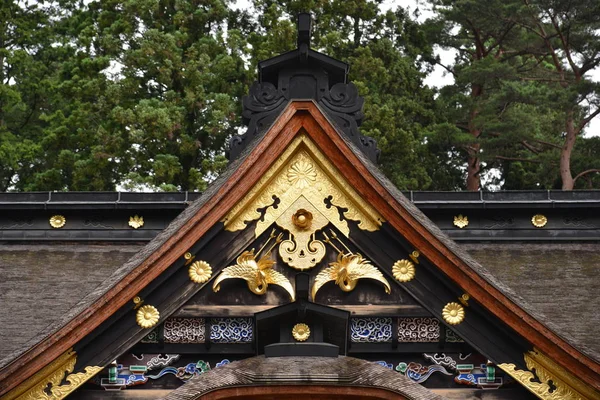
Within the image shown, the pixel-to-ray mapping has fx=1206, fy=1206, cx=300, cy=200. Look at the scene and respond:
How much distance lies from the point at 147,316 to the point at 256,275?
79cm

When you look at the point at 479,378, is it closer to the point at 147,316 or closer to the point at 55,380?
the point at 147,316

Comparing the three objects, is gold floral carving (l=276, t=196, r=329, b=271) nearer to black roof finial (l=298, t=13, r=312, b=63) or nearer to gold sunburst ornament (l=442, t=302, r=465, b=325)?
gold sunburst ornament (l=442, t=302, r=465, b=325)

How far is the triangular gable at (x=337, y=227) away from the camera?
7.79 meters

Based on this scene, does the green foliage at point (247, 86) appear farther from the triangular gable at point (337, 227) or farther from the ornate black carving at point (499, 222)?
the triangular gable at point (337, 227)

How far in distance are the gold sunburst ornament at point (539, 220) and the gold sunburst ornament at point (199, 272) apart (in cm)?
390

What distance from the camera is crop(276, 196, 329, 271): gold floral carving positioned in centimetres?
835

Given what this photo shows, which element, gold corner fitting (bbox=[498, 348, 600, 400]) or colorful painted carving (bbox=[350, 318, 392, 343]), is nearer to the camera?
gold corner fitting (bbox=[498, 348, 600, 400])

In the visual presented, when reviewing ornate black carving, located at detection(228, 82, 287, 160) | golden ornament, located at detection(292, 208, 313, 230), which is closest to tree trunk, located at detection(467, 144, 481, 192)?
ornate black carving, located at detection(228, 82, 287, 160)

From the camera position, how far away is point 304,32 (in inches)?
351

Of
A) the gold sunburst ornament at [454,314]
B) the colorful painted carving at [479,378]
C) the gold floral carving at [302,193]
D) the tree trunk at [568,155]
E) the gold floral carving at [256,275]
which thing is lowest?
the colorful painted carving at [479,378]

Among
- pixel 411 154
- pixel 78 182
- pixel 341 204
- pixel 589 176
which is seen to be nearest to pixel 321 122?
pixel 341 204

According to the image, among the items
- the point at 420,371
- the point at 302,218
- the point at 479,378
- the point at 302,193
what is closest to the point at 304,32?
the point at 302,193

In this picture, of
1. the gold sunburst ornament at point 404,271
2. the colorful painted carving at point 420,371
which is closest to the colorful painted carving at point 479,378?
the colorful painted carving at point 420,371

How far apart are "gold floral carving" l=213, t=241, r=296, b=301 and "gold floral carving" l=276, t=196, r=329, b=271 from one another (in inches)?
5.1
